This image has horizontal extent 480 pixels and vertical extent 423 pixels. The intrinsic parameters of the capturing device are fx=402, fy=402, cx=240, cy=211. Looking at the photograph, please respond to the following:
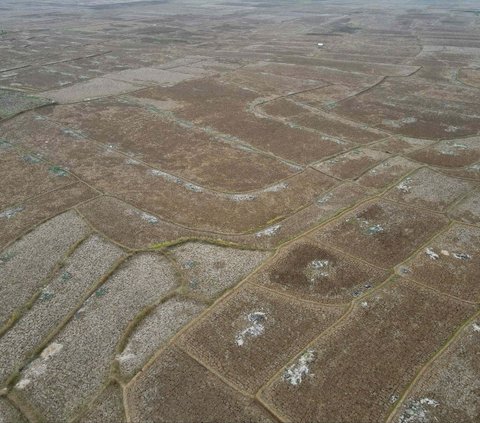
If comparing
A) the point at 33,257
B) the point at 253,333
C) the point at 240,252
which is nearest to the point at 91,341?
the point at 253,333

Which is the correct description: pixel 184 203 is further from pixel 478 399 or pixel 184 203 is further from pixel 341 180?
pixel 478 399

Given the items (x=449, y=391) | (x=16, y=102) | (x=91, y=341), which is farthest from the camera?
(x=16, y=102)

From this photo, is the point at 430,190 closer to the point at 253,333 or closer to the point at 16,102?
the point at 253,333

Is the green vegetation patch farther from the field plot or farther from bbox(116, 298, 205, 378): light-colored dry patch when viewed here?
bbox(116, 298, 205, 378): light-colored dry patch

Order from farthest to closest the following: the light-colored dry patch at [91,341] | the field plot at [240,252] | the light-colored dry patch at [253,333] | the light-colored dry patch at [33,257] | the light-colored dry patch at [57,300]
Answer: the light-colored dry patch at [33,257] → the light-colored dry patch at [57,300] → the light-colored dry patch at [253,333] → the field plot at [240,252] → the light-colored dry patch at [91,341]

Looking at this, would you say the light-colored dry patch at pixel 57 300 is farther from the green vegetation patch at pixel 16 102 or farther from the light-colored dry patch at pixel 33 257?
the green vegetation patch at pixel 16 102

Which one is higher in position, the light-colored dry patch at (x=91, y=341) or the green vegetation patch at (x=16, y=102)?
the light-colored dry patch at (x=91, y=341)

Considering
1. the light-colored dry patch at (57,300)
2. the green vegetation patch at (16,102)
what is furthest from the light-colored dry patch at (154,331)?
the green vegetation patch at (16,102)

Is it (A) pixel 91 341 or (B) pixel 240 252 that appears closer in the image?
(A) pixel 91 341
